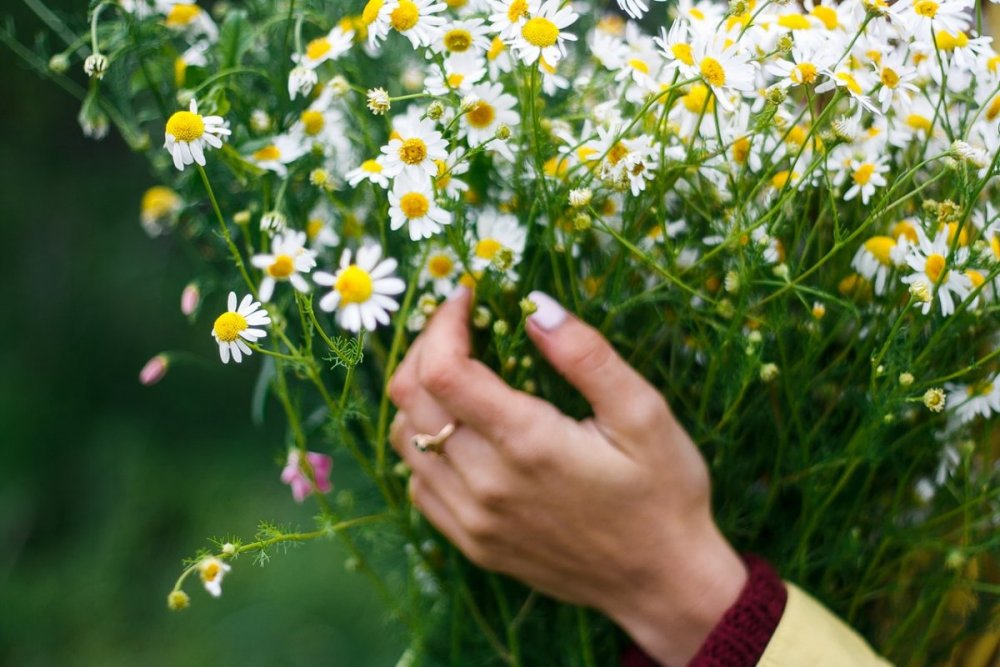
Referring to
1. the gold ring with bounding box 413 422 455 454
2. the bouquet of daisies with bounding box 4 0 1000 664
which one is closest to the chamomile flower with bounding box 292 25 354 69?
the bouquet of daisies with bounding box 4 0 1000 664

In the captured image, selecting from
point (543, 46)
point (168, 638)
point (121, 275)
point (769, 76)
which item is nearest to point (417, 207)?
point (543, 46)

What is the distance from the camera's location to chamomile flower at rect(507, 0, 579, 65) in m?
0.47

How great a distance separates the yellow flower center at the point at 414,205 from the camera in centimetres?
50

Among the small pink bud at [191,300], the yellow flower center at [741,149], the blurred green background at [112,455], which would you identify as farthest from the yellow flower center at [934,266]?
the blurred green background at [112,455]

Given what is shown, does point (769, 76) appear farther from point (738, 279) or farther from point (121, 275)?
point (121, 275)

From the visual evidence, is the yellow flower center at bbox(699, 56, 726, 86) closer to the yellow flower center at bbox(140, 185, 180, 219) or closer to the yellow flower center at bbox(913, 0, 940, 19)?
the yellow flower center at bbox(913, 0, 940, 19)

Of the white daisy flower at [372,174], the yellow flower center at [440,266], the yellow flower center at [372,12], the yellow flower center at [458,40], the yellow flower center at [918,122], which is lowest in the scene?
the yellow flower center at [440,266]

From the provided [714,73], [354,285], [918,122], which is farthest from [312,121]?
[918,122]

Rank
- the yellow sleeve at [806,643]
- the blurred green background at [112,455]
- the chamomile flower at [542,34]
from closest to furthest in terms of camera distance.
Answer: the chamomile flower at [542,34] < the yellow sleeve at [806,643] < the blurred green background at [112,455]

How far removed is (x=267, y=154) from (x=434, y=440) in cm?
19

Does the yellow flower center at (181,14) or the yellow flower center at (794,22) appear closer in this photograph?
the yellow flower center at (794,22)

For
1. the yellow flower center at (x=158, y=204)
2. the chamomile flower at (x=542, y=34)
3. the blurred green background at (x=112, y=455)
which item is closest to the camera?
the chamomile flower at (x=542, y=34)

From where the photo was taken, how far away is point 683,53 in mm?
486

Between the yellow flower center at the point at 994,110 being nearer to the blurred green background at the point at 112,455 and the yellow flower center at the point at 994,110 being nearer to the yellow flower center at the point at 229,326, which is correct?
the yellow flower center at the point at 229,326
